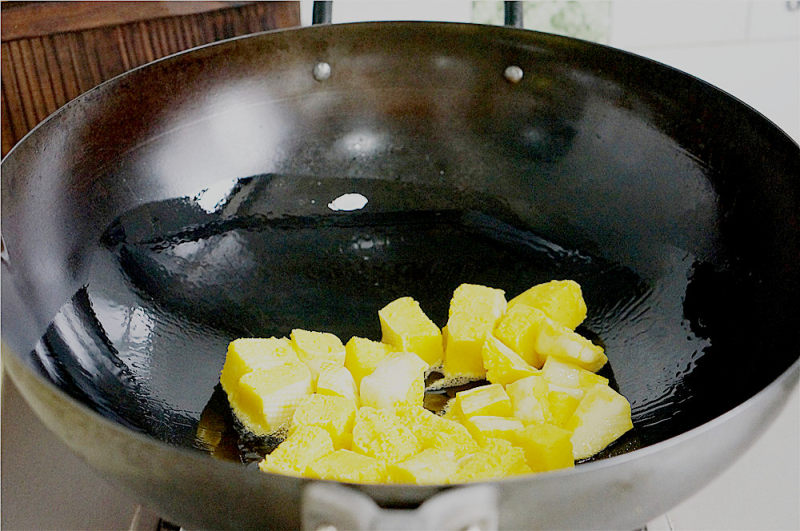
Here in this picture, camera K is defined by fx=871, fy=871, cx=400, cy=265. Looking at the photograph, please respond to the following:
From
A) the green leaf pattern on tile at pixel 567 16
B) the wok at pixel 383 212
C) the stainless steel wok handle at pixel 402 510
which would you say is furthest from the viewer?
the green leaf pattern on tile at pixel 567 16

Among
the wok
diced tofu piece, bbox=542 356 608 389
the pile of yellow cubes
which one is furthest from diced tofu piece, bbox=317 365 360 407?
diced tofu piece, bbox=542 356 608 389

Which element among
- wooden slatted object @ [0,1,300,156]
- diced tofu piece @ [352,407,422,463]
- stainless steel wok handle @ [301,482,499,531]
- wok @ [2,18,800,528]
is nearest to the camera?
stainless steel wok handle @ [301,482,499,531]

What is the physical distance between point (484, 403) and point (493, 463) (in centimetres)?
13

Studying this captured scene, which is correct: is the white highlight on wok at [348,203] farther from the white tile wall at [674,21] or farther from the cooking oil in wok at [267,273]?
the white tile wall at [674,21]

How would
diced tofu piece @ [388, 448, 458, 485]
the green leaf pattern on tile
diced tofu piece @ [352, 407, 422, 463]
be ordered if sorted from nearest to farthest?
diced tofu piece @ [388, 448, 458, 485]
diced tofu piece @ [352, 407, 422, 463]
the green leaf pattern on tile

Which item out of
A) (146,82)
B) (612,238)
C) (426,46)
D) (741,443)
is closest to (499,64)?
(426,46)

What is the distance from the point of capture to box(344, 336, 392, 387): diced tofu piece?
947 millimetres

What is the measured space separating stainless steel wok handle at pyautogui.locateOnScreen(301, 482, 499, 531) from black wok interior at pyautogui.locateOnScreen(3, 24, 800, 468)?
1.17ft

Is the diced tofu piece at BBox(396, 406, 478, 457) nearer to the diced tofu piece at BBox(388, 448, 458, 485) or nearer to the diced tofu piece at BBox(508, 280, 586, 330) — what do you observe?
the diced tofu piece at BBox(388, 448, 458, 485)

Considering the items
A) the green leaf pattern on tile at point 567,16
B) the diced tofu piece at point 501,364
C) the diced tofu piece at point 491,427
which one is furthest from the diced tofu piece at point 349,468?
the green leaf pattern on tile at point 567,16

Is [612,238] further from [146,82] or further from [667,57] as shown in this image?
[667,57]

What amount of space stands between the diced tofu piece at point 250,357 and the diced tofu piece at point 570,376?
0.89 feet

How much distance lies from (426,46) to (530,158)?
0.21m

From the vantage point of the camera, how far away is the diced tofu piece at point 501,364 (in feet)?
3.03
